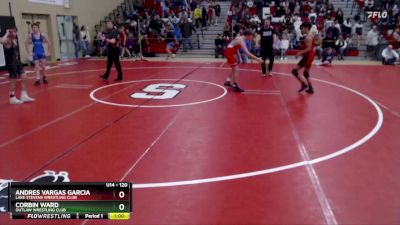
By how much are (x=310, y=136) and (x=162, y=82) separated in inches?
231

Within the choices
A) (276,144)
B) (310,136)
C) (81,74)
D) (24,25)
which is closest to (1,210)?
(276,144)

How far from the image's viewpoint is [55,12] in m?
18.4

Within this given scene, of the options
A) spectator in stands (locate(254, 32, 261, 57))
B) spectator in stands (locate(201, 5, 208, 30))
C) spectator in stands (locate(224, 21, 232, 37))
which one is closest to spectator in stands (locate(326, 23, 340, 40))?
spectator in stands (locate(254, 32, 261, 57))

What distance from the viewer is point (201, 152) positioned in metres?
5.27

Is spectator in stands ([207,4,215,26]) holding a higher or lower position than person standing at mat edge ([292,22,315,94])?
higher

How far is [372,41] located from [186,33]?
943cm

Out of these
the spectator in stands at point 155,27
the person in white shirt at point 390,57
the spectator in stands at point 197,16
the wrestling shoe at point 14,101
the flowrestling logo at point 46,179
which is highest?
the spectator in stands at point 197,16

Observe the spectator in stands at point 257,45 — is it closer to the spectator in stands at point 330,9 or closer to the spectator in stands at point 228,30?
the spectator in stands at point 228,30

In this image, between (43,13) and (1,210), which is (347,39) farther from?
(1,210)

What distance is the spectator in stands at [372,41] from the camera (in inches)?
689

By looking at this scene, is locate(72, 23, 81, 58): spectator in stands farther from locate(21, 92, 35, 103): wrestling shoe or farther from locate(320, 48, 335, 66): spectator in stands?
locate(320, 48, 335, 66): spectator in stands

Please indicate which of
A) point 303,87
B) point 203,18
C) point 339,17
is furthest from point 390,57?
point 203,18

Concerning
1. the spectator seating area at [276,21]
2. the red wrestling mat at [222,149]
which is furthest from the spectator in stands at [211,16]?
the red wrestling mat at [222,149]

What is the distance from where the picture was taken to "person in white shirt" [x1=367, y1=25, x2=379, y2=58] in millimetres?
17500
